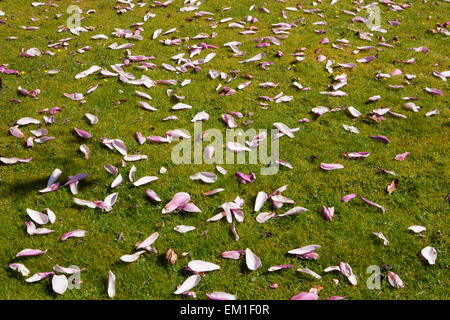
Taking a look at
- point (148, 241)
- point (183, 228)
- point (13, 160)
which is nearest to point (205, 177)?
point (183, 228)

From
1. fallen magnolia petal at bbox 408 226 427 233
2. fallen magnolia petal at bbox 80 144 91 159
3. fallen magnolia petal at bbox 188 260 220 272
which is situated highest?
fallen magnolia petal at bbox 80 144 91 159

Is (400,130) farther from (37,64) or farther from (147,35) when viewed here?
(37,64)

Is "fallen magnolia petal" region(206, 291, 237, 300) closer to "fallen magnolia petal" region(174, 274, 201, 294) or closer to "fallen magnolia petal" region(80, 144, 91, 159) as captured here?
"fallen magnolia petal" region(174, 274, 201, 294)

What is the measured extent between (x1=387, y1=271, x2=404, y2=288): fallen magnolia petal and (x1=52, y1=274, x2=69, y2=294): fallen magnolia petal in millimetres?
2666

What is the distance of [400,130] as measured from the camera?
4.96 m

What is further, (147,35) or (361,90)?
(147,35)

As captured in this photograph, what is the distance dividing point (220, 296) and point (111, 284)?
0.90 metres

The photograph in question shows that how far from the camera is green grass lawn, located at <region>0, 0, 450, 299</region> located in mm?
3326

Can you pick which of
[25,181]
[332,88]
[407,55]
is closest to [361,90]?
[332,88]

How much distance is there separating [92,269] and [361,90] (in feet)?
14.4

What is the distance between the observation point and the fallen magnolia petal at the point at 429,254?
3.35m

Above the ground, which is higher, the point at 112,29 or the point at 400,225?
the point at 112,29

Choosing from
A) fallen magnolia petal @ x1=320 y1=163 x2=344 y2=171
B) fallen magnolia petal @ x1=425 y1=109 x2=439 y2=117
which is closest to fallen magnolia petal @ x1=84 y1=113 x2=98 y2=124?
fallen magnolia petal @ x1=320 y1=163 x2=344 y2=171
